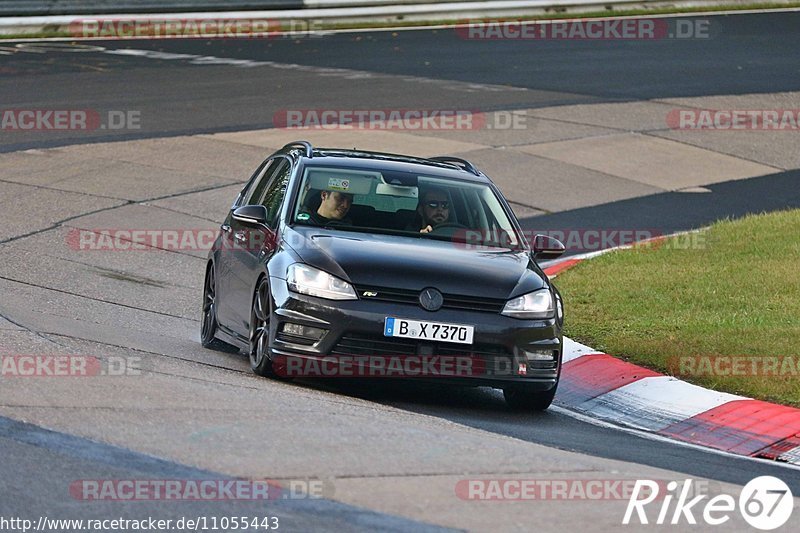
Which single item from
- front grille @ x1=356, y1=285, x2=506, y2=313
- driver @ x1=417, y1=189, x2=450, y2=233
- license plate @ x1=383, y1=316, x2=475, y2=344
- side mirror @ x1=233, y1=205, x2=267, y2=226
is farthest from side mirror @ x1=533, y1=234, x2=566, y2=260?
side mirror @ x1=233, y1=205, x2=267, y2=226

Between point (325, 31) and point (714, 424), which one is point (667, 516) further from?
point (325, 31)

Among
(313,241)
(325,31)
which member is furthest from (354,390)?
(325,31)

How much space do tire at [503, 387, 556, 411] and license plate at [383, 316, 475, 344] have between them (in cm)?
68

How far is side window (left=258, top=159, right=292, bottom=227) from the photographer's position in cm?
1066

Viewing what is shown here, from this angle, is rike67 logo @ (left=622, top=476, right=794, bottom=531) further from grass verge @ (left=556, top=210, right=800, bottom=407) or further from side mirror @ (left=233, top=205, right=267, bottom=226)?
side mirror @ (left=233, top=205, right=267, bottom=226)

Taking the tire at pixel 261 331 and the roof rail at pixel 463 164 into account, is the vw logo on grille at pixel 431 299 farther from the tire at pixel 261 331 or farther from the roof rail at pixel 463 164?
the roof rail at pixel 463 164

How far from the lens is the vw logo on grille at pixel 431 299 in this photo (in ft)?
30.5

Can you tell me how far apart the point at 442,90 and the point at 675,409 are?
15.5 m

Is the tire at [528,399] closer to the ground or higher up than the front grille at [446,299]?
closer to the ground

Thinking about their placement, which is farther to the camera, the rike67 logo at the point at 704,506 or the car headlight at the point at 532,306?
the car headlight at the point at 532,306

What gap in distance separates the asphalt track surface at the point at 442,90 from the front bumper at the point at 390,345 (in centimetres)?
26

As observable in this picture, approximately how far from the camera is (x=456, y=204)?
10719 millimetres

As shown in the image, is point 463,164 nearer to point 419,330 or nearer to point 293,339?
point 419,330

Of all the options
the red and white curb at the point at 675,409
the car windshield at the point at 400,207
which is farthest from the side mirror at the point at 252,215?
the red and white curb at the point at 675,409
